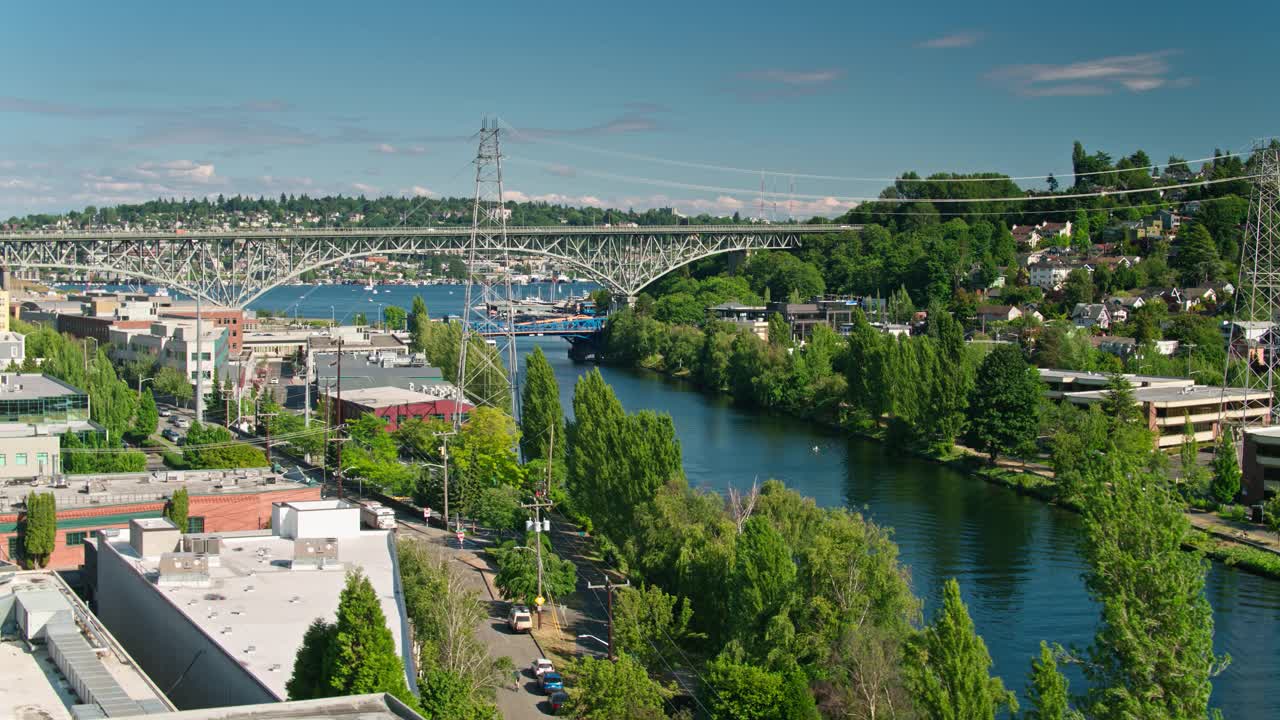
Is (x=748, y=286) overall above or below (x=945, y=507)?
above

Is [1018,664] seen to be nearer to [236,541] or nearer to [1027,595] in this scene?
[1027,595]

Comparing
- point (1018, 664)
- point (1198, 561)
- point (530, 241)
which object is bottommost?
point (1018, 664)

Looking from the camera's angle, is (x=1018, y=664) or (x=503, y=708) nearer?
(x=503, y=708)

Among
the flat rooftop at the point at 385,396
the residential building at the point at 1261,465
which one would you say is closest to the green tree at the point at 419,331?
the flat rooftop at the point at 385,396

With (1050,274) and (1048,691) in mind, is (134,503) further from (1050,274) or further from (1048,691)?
(1050,274)

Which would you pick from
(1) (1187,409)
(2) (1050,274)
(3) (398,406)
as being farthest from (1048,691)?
(2) (1050,274)

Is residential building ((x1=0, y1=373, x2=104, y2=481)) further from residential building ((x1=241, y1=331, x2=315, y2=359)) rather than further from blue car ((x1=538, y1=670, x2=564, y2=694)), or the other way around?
residential building ((x1=241, y1=331, x2=315, y2=359))

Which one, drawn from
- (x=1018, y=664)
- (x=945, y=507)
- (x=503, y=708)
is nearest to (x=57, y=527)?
(x=503, y=708)

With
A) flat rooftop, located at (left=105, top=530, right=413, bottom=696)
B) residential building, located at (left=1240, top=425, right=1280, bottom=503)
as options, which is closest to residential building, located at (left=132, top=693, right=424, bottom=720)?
flat rooftop, located at (left=105, top=530, right=413, bottom=696)

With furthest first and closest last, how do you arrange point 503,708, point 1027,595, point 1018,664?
point 1027,595 → point 1018,664 → point 503,708
